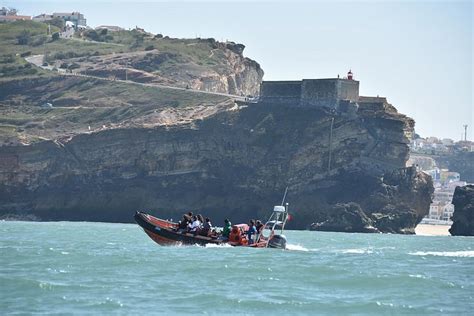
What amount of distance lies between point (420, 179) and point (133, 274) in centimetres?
5551

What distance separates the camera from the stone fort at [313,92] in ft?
302

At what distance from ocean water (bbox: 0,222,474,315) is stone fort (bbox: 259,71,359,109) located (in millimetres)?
41134

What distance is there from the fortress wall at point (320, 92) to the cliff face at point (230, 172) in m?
0.96

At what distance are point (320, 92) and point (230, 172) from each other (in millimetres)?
9306

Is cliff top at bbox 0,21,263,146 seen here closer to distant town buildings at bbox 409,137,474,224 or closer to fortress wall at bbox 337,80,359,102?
fortress wall at bbox 337,80,359,102

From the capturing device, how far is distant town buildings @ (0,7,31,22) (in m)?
154

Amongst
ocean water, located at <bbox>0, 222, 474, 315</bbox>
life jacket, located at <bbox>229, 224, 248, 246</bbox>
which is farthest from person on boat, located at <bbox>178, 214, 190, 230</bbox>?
life jacket, located at <bbox>229, 224, 248, 246</bbox>

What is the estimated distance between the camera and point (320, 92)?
93.2 metres

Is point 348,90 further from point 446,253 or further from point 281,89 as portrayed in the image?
point 446,253

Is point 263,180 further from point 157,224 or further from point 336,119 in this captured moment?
point 157,224

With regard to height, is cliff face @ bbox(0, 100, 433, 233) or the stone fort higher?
the stone fort

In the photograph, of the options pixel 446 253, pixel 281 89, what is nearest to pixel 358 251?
pixel 446 253

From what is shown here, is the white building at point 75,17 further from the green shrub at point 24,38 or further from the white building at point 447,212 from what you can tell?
Result: the white building at point 447,212

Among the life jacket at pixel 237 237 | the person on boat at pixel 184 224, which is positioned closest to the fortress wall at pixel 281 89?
the life jacket at pixel 237 237
